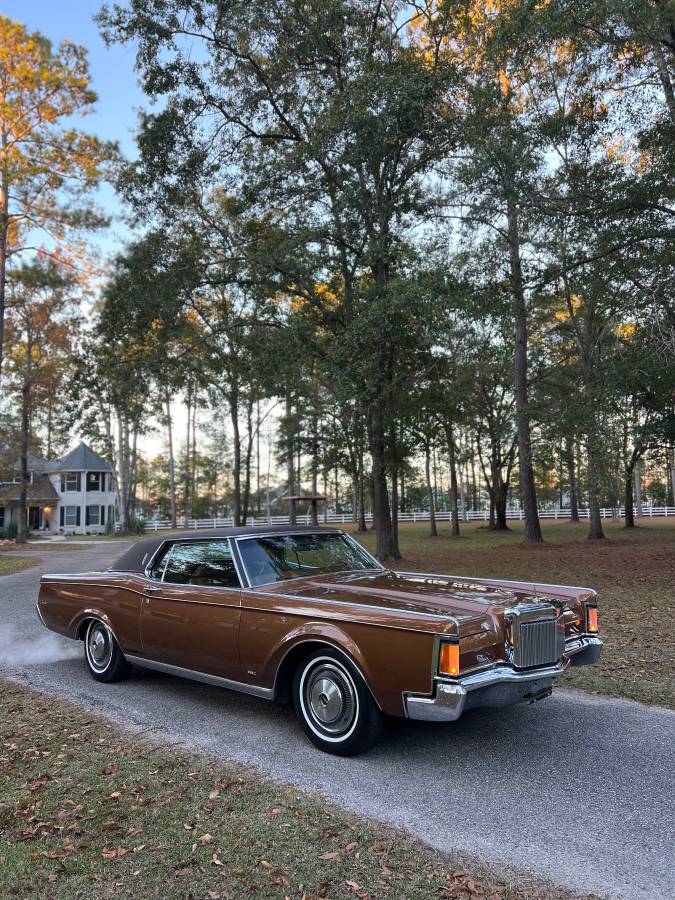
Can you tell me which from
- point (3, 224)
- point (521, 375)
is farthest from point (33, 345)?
point (521, 375)

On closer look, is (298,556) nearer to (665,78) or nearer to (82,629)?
(82,629)

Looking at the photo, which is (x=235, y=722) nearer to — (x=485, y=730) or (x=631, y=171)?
(x=485, y=730)

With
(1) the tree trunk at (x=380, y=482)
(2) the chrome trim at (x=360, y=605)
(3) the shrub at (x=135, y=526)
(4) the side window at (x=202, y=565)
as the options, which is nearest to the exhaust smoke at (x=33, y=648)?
(4) the side window at (x=202, y=565)

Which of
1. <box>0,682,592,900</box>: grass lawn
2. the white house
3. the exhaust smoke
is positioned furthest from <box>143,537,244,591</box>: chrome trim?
the white house

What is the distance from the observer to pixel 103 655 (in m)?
6.14

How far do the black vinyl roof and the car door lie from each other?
63 millimetres

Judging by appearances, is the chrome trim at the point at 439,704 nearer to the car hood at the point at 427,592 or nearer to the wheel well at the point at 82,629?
the car hood at the point at 427,592

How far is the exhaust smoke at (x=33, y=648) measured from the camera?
718cm

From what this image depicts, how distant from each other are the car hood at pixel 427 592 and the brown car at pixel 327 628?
0.01 m

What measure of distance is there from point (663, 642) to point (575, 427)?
20.3ft

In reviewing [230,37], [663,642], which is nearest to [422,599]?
[663,642]

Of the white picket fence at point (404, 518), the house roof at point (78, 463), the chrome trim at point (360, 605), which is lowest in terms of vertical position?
the white picket fence at point (404, 518)

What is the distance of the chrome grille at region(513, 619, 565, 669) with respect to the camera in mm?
4121

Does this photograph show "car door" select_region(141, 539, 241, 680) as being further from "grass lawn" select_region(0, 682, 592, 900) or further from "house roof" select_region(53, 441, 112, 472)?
"house roof" select_region(53, 441, 112, 472)
